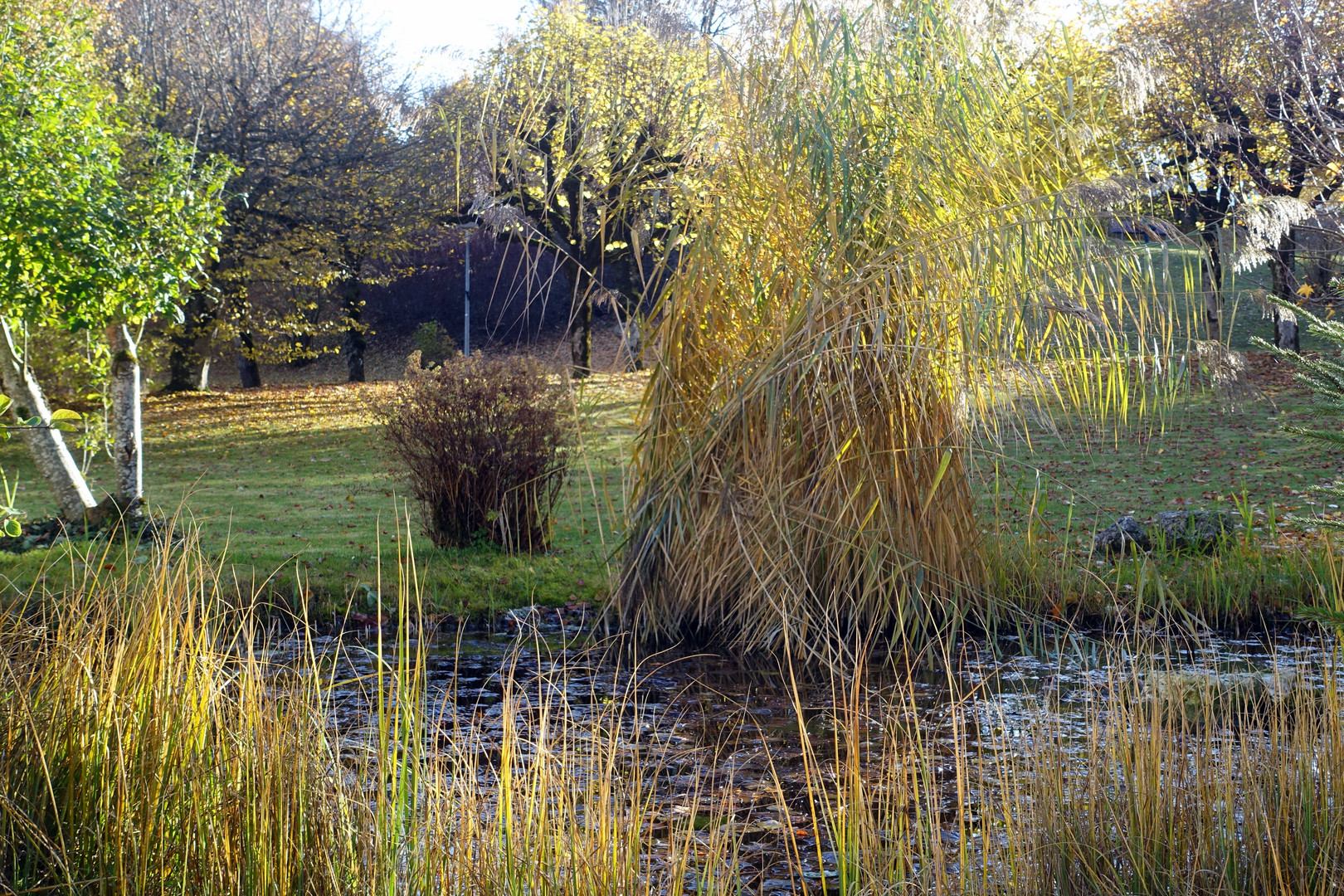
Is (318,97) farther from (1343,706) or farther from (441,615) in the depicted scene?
(1343,706)

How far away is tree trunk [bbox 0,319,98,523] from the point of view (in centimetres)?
845

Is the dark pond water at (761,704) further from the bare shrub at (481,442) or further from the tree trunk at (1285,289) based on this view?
the tree trunk at (1285,289)

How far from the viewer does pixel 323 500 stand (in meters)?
12.4

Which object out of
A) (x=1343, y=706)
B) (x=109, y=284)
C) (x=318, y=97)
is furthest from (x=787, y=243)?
(x=318, y=97)

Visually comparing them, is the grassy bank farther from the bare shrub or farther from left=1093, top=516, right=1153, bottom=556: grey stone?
the bare shrub

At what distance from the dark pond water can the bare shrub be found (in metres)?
1.70

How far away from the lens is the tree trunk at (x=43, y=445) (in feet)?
27.7

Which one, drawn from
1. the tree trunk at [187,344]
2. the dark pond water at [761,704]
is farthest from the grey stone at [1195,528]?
the tree trunk at [187,344]

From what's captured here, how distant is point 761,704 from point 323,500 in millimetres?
8533

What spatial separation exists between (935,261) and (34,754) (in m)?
4.04

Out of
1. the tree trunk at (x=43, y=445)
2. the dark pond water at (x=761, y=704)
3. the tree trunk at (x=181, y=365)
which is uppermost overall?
the tree trunk at (x=181, y=365)

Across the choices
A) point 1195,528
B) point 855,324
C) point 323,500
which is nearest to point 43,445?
point 323,500

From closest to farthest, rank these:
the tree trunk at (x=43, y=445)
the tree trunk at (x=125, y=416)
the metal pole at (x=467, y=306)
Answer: the tree trunk at (x=43, y=445)
the tree trunk at (x=125, y=416)
the metal pole at (x=467, y=306)

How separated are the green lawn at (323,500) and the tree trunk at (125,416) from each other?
0.51 meters
